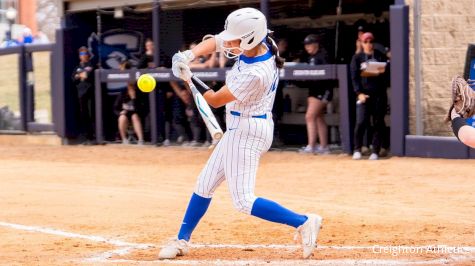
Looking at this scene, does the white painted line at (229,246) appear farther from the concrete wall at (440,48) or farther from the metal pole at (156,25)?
the metal pole at (156,25)

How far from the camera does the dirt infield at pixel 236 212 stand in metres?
5.95

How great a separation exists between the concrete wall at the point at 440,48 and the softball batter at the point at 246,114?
6698mm

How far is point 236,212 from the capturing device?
26.6ft

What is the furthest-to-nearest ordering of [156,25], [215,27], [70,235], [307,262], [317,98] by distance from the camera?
[156,25] < [215,27] < [317,98] < [70,235] < [307,262]

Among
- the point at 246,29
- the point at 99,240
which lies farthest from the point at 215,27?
the point at 246,29

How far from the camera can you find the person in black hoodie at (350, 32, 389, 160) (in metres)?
11.8

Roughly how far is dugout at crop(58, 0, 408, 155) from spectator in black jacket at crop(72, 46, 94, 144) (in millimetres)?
208

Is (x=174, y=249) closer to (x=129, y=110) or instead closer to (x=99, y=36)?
(x=129, y=110)

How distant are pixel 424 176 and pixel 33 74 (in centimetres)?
922

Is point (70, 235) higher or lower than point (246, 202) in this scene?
lower

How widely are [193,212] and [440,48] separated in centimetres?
699

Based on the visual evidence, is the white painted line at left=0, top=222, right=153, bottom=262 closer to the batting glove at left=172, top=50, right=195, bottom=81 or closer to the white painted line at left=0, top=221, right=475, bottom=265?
the white painted line at left=0, top=221, right=475, bottom=265

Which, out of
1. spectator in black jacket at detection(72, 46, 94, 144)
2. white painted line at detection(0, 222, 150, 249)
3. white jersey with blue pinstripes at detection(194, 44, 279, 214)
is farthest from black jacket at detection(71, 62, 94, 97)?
white jersey with blue pinstripes at detection(194, 44, 279, 214)

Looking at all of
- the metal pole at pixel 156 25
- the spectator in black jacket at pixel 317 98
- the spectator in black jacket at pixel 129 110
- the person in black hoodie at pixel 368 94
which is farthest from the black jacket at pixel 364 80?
the spectator in black jacket at pixel 129 110
